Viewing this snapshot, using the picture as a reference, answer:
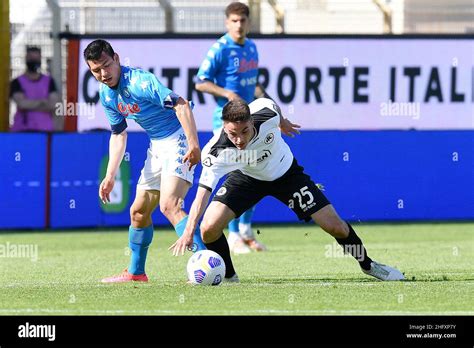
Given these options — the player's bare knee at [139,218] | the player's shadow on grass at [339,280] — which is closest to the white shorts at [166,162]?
the player's bare knee at [139,218]

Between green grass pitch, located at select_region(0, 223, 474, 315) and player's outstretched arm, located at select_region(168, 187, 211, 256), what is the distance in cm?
38

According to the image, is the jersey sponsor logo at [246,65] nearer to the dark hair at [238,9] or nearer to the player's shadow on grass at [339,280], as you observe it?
the dark hair at [238,9]

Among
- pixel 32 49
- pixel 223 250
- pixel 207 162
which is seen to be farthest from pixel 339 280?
pixel 32 49

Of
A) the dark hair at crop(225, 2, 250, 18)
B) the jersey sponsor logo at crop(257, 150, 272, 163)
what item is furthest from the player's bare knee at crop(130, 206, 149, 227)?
the dark hair at crop(225, 2, 250, 18)

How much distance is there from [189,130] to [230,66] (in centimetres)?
411

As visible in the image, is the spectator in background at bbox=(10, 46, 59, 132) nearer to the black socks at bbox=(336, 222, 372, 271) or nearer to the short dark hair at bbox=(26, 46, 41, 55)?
the short dark hair at bbox=(26, 46, 41, 55)

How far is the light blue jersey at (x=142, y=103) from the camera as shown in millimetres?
10367

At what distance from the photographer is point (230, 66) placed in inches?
553

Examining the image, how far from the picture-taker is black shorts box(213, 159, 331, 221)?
34.5ft

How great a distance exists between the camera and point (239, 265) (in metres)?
12.5

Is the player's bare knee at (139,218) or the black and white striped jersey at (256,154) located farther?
the player's bare knee at (139,218)

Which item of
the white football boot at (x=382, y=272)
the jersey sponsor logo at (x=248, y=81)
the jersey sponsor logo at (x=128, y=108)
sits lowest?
the white football boot at (x=382, y=272)

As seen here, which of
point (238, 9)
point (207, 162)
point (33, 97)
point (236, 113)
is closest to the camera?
point (236, 113)

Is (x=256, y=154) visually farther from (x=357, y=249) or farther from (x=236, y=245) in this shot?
(x=236, y=245)
